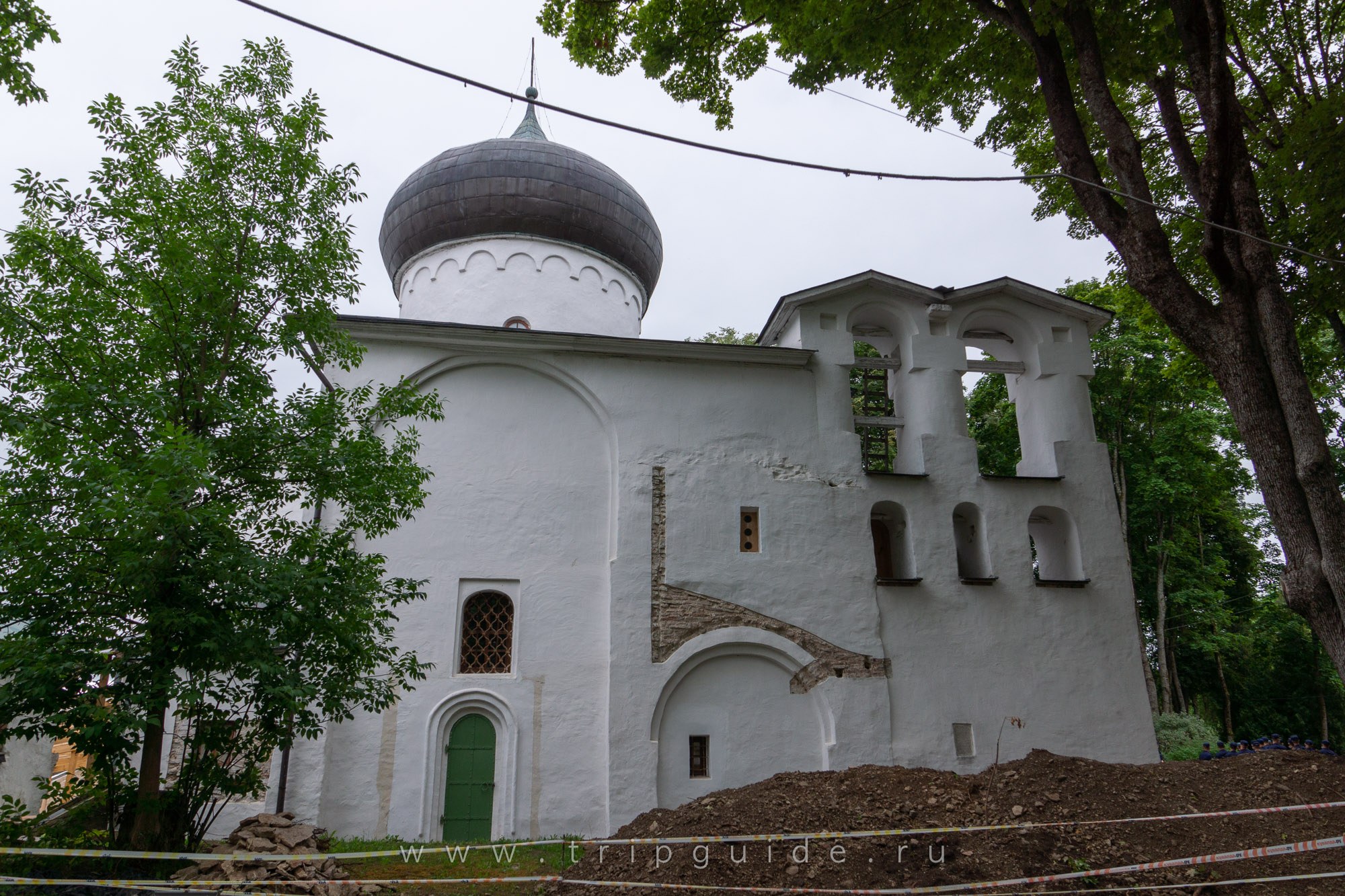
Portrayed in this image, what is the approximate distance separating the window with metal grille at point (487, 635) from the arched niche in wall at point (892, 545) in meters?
5.32

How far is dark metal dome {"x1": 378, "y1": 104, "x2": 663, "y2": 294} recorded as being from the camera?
54.9ft

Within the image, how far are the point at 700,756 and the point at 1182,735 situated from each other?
10.7 m

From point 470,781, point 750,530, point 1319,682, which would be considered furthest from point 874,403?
point 1319,682

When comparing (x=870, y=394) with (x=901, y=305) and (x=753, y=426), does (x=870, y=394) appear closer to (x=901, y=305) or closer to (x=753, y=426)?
(x=901, y=305)

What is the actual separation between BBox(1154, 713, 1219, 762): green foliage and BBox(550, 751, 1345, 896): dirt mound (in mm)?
7673

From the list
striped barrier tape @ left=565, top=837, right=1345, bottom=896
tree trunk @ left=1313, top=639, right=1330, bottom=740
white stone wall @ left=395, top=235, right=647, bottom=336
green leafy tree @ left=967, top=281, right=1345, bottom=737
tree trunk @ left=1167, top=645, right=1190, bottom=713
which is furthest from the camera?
tree trunk @ left=1313, top=639, right=1330, bottom=740

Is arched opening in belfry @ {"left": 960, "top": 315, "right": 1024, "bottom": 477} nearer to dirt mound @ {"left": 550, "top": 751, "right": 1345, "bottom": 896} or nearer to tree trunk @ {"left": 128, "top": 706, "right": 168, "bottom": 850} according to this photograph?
dirt mound @ {"left": 550, "top": 751, "right": 1345, "bottom": 896}

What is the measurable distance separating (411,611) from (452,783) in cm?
224

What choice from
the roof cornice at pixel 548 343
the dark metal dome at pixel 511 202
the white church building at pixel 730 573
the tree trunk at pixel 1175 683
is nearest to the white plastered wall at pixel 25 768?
the white church building at pixel 730 573

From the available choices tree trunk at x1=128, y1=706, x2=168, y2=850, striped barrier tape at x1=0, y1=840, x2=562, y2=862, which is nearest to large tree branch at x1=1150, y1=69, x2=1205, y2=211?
striped barrier tape at x1=0, y1=840, x2=562, y2=862

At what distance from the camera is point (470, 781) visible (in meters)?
11.4

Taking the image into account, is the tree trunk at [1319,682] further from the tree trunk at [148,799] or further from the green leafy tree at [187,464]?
the tree trunk at [148,799]

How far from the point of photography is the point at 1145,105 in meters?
13.9

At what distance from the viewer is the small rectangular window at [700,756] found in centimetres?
1191
